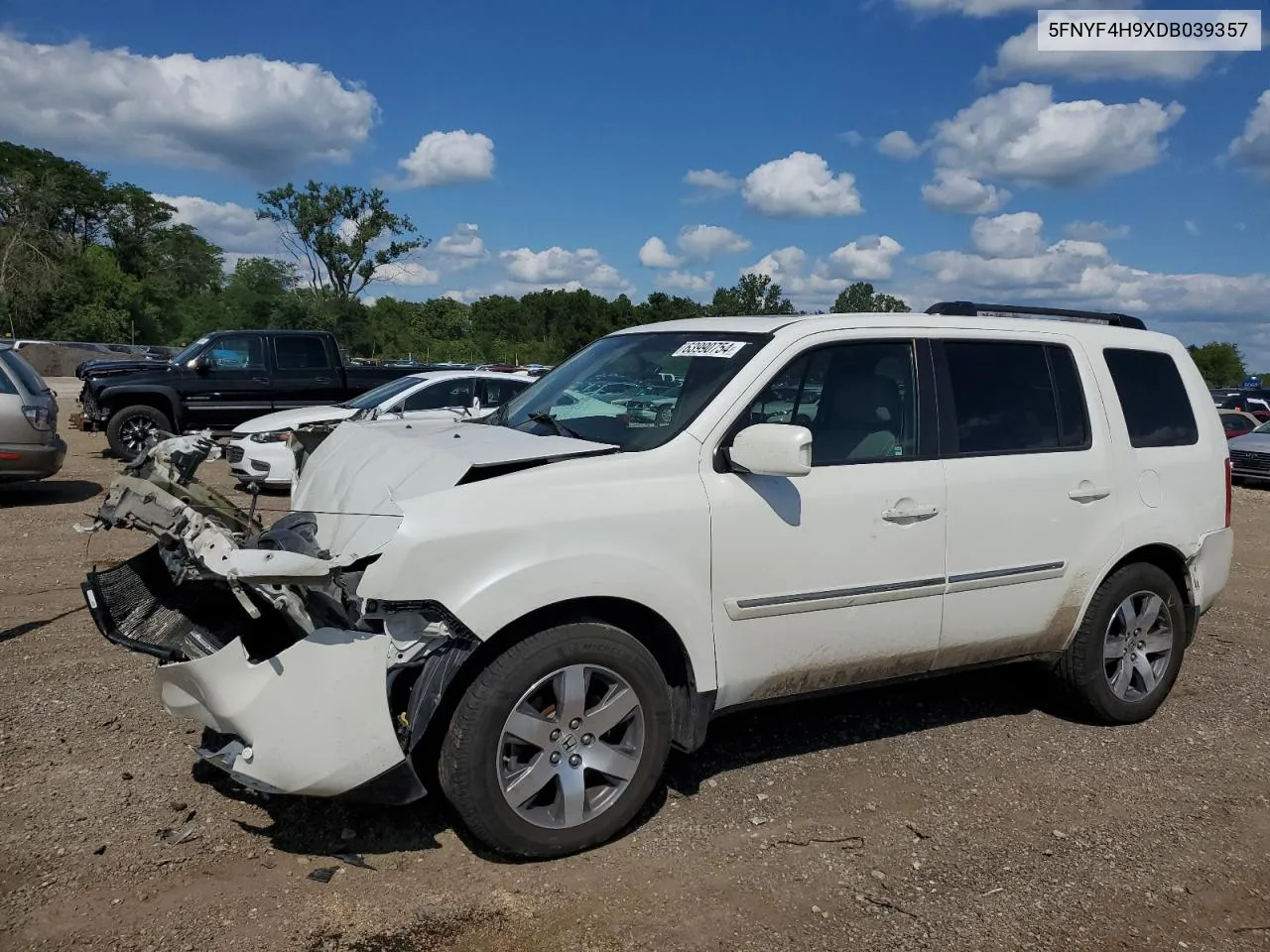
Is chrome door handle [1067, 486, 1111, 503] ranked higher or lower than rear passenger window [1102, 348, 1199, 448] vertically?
lower

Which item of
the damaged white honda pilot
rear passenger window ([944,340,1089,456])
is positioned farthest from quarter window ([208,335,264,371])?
rear passenger window ([944,340,1089,456])

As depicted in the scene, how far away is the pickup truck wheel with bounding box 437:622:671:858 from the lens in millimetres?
3211

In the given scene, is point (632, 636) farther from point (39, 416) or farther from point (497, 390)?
point (497, 390)

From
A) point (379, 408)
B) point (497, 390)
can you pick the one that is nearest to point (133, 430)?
point (379, 408)

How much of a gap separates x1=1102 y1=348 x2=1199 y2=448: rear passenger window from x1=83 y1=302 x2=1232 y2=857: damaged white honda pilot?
0.07 feet

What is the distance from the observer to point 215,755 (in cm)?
316

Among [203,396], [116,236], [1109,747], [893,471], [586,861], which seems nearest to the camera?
[586,861]

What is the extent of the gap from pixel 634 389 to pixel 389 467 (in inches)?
43.1

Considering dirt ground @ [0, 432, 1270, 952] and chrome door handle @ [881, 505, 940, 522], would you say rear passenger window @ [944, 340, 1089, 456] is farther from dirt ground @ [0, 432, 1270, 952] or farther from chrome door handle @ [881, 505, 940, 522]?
dirt ground @ [0, 432, 1270, 952]

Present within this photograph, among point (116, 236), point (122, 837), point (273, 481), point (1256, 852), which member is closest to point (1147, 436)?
point (1256, 852)

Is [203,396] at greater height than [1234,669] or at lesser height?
greater

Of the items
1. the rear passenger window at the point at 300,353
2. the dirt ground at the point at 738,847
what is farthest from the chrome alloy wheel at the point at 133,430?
the dirt ground at the point at 738,847

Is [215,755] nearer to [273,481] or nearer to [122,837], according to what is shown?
[122,837]

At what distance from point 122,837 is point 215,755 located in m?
0.68
